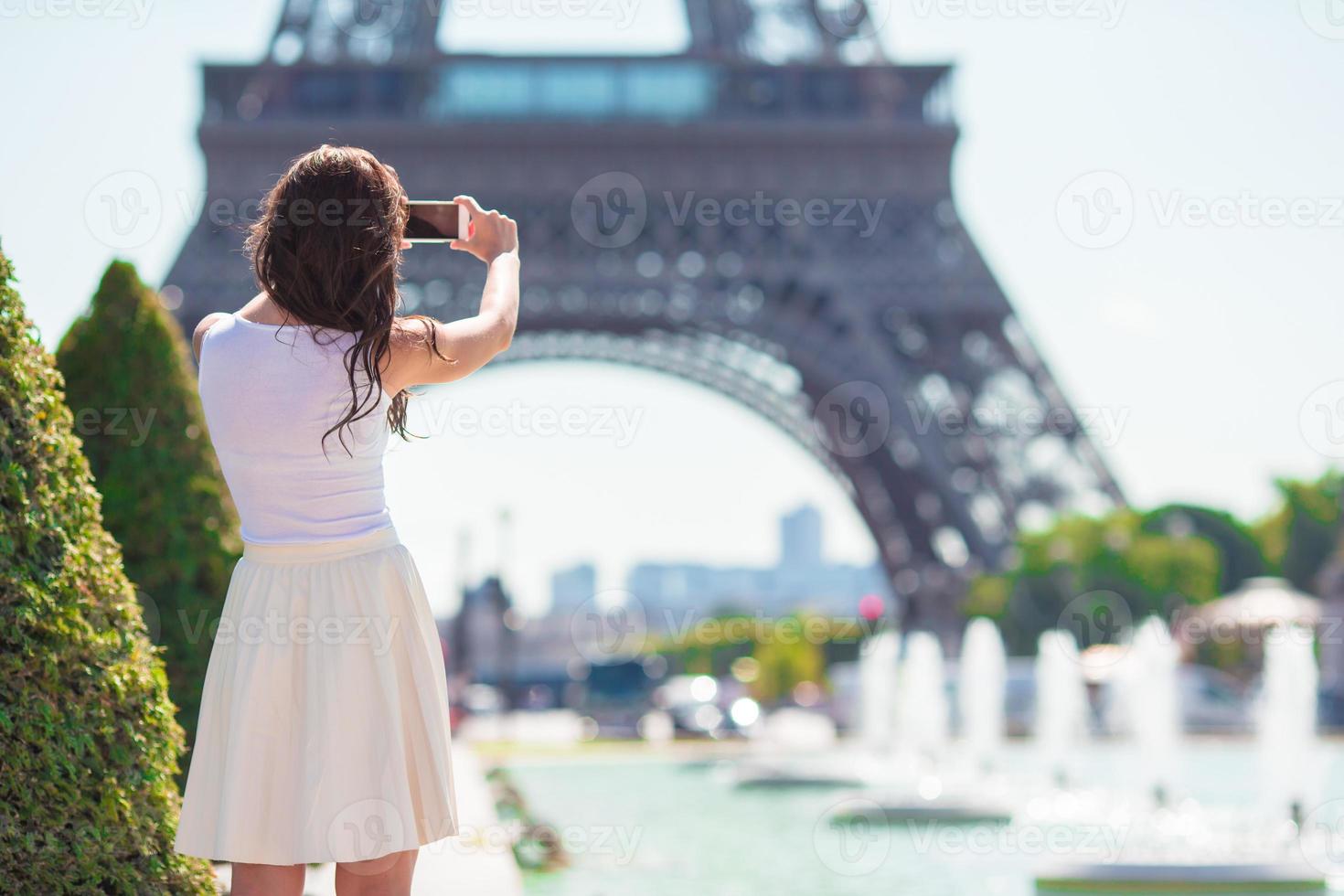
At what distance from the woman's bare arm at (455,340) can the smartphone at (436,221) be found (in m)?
0.03

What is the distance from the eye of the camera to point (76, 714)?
125 inches

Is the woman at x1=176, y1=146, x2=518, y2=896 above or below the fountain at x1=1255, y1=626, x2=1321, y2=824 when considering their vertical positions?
above

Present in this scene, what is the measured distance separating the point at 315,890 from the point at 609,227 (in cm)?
2225

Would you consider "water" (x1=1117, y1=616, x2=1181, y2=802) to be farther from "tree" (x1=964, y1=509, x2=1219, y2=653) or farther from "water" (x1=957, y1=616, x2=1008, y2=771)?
"tree" (x1=964, y1=509, x2=1219, y2=653)

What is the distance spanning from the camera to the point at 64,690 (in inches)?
125

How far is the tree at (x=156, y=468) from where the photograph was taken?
228 inches

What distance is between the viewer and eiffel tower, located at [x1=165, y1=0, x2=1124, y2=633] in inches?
1003

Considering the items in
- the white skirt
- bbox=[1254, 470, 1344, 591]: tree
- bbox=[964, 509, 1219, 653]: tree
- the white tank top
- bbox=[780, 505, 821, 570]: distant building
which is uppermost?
bbox=[780, 505, 821, 570]: distant building

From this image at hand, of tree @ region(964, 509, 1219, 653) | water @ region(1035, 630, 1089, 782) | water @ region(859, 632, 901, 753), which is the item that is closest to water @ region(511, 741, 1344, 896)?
water @ region(1035, 630, 1089, 782)

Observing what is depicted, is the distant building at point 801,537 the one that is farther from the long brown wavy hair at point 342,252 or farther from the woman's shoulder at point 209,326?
the long brown wavy hair at point 342,252

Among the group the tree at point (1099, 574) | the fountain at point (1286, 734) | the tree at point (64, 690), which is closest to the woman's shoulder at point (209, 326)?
the tree at point (64, 690)

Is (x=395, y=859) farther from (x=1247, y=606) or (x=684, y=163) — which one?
(x=1247, y=606)

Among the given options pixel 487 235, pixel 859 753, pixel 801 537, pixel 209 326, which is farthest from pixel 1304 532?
pixel 801 537

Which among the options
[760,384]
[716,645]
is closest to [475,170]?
[760,384]
